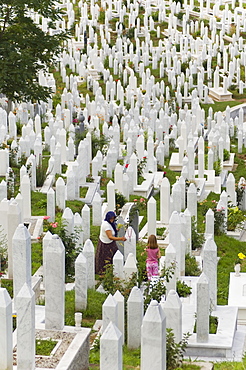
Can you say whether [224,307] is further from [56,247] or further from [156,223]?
[156,223]

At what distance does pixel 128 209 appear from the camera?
1730cm

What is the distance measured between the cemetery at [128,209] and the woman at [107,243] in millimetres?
174

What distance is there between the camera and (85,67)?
3356 centimetres

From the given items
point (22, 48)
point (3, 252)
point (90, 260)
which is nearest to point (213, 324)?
point (90, 260)

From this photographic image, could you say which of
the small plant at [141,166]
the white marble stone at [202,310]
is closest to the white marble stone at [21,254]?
the white marble stone at [202,310]

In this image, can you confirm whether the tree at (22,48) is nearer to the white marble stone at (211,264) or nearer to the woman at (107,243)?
the woman at (107,243)

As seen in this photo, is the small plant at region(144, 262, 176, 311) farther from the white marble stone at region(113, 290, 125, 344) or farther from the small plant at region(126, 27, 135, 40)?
the small plant at region(126, 27, 135, 40)

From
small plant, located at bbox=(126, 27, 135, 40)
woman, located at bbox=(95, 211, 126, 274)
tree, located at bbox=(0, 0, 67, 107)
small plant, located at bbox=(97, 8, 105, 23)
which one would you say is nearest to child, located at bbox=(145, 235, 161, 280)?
woman, located at bbox=(95, 211, 126, 274)

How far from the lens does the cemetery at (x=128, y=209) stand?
33.2 feet

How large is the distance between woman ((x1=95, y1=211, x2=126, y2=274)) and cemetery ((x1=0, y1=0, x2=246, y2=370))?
17 centimetres

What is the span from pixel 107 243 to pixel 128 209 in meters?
3.61

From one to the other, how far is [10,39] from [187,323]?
1253 cm

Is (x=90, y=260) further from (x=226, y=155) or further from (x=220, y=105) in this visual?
(x=220, y=105)

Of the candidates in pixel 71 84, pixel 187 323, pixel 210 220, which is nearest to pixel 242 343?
pixel 187 323
